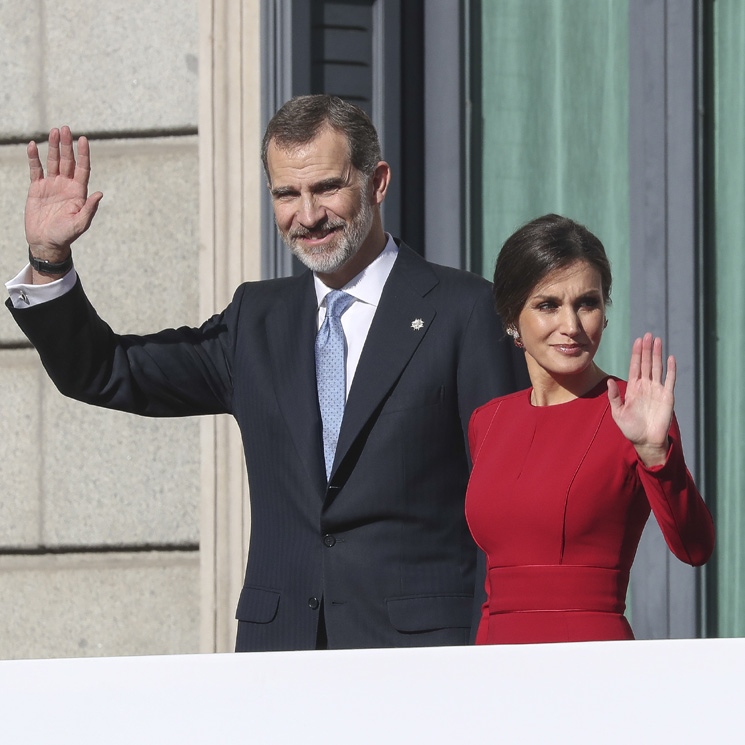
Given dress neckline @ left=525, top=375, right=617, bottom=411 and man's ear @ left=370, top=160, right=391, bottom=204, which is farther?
man's ear @ left=370, top=160, right=391, bottom=204

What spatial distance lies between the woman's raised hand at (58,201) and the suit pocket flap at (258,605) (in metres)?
1.11

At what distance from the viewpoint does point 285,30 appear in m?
5.01

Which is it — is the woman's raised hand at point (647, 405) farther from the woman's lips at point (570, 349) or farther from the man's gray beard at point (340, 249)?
the man's gray beard at point (340, 249)

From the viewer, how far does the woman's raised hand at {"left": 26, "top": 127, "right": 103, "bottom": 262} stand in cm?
335

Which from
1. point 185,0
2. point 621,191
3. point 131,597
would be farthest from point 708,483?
point 185,0

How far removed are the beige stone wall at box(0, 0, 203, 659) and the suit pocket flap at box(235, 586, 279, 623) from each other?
1698 mm

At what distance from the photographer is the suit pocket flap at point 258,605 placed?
3.32m

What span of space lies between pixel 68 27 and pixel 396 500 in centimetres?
308

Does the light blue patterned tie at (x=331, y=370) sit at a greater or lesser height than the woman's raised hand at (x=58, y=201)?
lesser

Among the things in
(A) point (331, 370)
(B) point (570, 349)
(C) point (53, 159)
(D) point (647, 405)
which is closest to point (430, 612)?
(A) point (331, 370)

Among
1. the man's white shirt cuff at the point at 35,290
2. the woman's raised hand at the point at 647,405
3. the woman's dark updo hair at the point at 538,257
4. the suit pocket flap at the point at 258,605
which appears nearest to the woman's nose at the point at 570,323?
the woman's dark updo hair at the point at 538,257

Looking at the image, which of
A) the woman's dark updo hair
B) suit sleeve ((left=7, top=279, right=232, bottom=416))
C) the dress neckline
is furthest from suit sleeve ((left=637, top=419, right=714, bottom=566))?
suit sleeve ((left=7, top=279, right=232, bottom=416))

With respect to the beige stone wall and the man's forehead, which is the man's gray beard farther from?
the beige stone wall

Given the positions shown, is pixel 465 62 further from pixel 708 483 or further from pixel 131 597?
pixel 131 597
